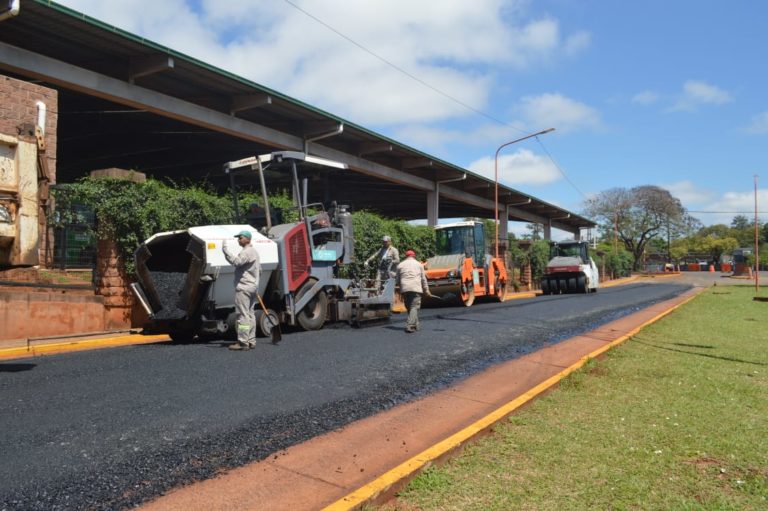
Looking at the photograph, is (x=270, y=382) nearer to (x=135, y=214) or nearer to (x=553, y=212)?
(x=135, y=214)

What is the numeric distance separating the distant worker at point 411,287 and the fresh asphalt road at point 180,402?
0.83 meters

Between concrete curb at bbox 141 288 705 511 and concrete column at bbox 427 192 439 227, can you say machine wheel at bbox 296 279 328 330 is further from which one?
concrete column at bbox 427 192 439 227

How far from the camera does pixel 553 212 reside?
47406 millimetres

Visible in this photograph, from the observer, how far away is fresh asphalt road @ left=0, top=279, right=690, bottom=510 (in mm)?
3572

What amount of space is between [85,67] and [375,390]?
12681 mm

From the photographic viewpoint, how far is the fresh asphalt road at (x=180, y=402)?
3.57m

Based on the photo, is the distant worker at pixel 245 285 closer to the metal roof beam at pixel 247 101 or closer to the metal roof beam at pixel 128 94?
the metal roof beam at pixel 128 94

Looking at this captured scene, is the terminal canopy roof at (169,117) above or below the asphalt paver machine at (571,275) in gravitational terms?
above

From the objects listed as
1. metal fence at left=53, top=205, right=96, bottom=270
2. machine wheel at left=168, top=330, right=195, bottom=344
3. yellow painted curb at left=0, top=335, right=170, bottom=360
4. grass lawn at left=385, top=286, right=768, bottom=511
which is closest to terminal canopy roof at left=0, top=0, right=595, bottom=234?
metal fence at left=53, top=205, right=96, bottom=270

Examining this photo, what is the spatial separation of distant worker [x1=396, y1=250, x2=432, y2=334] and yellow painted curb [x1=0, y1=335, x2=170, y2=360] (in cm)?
410

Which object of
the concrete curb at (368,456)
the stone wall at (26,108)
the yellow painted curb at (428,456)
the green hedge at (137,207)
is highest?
the stone wall at (26,108)

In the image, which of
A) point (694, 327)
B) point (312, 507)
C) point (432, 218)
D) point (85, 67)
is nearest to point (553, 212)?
point (432, 218)

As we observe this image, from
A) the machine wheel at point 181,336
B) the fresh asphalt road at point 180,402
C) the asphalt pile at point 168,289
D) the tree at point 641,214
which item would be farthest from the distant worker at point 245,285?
the tree at point 641,214

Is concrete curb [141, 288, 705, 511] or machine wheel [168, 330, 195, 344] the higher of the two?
machine wheel [168, 330, 195, 344]
